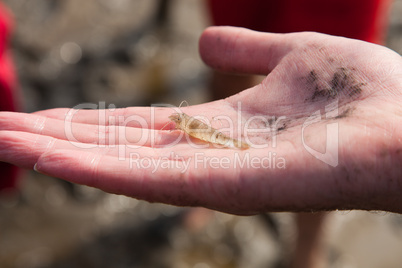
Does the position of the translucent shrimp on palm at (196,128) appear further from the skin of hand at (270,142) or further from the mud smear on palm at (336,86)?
the mud smear on palm at (336,86)

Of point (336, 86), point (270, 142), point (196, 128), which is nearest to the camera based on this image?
point (270, 142)

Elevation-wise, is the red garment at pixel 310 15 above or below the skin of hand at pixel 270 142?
above

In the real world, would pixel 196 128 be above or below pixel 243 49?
below

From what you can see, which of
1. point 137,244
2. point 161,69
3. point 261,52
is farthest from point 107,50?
point 261,52

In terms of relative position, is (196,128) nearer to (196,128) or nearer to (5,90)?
(196,128)

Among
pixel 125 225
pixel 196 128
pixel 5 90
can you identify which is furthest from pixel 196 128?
pixel 125 225

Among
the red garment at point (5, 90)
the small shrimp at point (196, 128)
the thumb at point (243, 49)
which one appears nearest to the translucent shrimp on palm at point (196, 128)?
the small shrimp at point (196, 128)

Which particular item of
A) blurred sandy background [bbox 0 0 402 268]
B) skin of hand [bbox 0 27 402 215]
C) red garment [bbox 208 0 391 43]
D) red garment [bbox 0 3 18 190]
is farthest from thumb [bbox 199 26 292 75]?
blurred sandy background [bbox 0 0 402 268]
